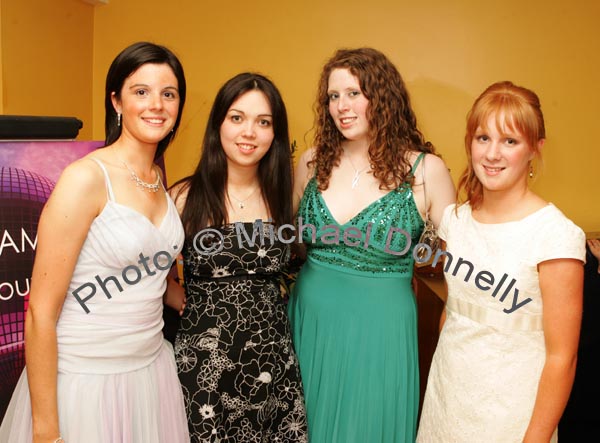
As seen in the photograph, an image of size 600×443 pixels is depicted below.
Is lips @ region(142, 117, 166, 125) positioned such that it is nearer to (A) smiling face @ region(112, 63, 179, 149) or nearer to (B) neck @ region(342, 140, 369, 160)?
(A) smiling face @ region(112, 63, 179, 149)

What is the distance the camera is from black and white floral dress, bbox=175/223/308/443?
1.69 metres

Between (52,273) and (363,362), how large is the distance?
38.9 inches

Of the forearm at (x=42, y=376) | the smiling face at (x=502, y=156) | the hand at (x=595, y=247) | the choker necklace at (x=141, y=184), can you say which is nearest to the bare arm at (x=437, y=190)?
the smiling face at (x=502, y=156)

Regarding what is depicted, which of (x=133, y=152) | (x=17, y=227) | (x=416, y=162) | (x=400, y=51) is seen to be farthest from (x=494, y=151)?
(x=400, y=51)

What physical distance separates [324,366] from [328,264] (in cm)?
34

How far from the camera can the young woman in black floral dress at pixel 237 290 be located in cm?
170

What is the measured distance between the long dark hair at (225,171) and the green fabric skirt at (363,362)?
0.32 metres

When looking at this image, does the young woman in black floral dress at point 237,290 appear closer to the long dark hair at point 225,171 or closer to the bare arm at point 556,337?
the long dark hair at point 225,171

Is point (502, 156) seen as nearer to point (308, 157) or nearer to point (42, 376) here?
point (308, 157)

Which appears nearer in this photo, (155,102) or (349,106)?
(155,102)

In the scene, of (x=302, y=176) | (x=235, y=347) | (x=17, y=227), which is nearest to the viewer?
(x=235, y=347)

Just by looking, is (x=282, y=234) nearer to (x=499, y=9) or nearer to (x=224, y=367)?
(x=224, y=367)

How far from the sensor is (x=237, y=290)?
5.70ft

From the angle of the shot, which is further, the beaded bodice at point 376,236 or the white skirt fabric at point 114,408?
the beaded bodice at point 376,236
